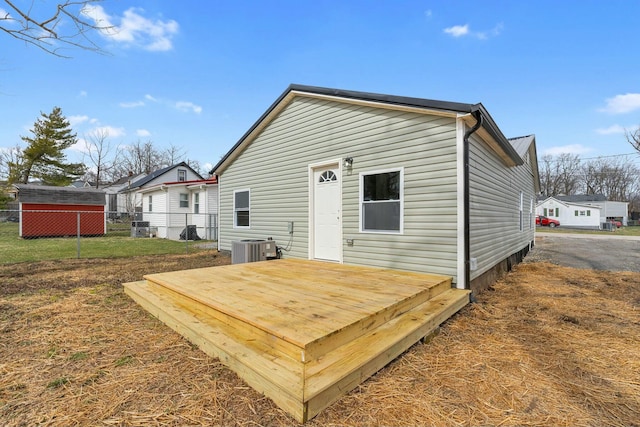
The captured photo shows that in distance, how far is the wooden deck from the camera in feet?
6.38

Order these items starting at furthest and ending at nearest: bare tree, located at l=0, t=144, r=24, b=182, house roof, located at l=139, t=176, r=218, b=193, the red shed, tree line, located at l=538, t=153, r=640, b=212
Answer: tree line, located at l=538, t=153, r=640, b=212 < bare tree, located at l=0, t=144, r=24, b=182 < house roof, located at l=139, t=176, r=218, b=193 < the red shed

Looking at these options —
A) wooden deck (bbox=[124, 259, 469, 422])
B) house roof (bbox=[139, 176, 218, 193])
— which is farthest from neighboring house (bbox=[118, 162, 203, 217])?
wooden deck (bbox=[124, 259, 469, 422])

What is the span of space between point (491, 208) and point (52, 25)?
7.89 m

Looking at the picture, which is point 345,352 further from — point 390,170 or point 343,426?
point 390,170

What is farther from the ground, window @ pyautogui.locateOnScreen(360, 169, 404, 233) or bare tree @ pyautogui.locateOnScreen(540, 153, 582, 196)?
bare tree @ pyautogui.locateOnScreen(540, 153, 582, 196)

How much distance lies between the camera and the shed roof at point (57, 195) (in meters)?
14.1

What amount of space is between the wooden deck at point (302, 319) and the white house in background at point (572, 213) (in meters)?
39.2

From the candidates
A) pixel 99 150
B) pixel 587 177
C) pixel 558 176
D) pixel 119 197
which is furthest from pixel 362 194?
pixel 587 177

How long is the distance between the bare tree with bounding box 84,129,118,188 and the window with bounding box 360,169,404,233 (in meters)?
30.0

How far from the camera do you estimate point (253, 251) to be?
643 centimetres

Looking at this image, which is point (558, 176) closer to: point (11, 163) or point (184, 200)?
point (184, 200)

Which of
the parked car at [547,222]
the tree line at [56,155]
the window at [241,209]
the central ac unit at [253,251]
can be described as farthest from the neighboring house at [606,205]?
the tree line at [56,155]

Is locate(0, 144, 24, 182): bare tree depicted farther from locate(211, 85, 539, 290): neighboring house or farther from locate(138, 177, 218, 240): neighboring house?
locate(211, 85, 539, 290): neighboring house

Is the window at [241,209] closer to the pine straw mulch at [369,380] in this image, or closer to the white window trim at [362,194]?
the white window trim at [362,194]
